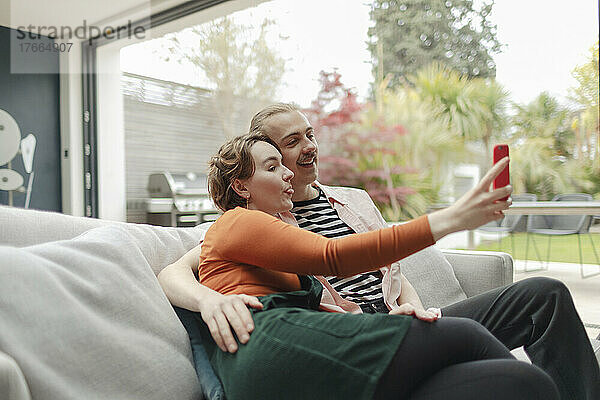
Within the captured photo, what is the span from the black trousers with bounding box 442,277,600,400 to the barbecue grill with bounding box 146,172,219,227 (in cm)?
449

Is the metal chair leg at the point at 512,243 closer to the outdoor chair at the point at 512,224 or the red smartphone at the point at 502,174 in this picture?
the outdoor chair at the point at 512,224

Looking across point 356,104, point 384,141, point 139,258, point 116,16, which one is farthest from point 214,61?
point 139,258

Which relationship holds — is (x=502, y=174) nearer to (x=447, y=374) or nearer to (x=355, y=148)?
(x=447, y=374)

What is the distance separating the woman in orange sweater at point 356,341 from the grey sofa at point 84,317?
0.39 feet

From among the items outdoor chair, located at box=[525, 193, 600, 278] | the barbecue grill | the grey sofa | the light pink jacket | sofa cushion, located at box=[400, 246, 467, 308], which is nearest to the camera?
the grey sofa

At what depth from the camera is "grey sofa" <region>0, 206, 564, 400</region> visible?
33.2 inches

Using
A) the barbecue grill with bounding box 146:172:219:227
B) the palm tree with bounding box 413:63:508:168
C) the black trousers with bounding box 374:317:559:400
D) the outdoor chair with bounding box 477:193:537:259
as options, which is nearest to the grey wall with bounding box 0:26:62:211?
the barbecue grill with bounding box 146:172:219:227

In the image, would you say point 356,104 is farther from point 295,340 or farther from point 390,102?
point 295,340

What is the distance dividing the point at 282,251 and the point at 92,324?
14.3 inches

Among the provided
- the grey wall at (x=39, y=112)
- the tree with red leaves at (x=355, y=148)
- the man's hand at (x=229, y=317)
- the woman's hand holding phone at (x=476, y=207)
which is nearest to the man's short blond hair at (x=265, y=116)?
the man's hand at (x=229, y=317)

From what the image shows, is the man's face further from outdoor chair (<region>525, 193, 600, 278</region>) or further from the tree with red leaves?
the tree with red leaves

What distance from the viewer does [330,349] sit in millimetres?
888

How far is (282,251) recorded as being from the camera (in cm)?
103

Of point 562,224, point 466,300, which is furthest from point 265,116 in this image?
point 562,224
